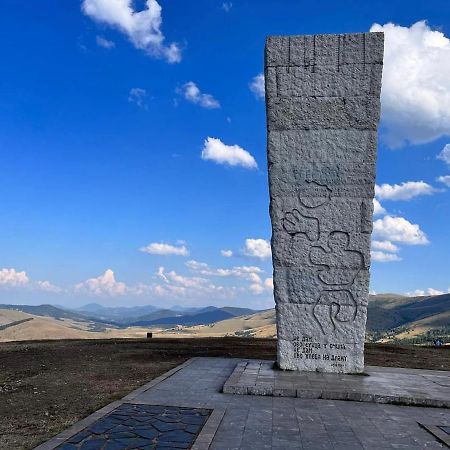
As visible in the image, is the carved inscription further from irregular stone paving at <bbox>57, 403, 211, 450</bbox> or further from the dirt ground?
irregular stone paving at <bbox>57, 403, 211, 450</bbox>

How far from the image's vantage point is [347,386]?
9.01m

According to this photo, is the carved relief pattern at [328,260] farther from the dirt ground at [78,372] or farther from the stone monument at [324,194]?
the dirt ground at [78,372]

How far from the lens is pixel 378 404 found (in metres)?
8.23

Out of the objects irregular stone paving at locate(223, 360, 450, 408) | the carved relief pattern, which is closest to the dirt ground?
irregular stone paving at locate(223, 360, 450, 408)

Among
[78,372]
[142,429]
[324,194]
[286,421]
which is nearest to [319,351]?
[324,194]

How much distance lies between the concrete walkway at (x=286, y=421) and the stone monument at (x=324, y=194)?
98.4 inches

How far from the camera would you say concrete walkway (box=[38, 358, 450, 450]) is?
587cm

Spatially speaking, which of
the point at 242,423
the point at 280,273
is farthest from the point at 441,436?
the point at 280,273

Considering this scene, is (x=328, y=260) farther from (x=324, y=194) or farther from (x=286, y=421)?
(x=286, y=421)

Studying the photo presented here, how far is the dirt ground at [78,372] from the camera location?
7.20m

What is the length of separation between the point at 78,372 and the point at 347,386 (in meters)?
7.13

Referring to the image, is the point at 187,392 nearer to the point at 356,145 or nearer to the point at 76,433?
the point at 76,433

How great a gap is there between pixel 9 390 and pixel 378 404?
7.81m

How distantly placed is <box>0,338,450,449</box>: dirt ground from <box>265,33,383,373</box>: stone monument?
410cm
